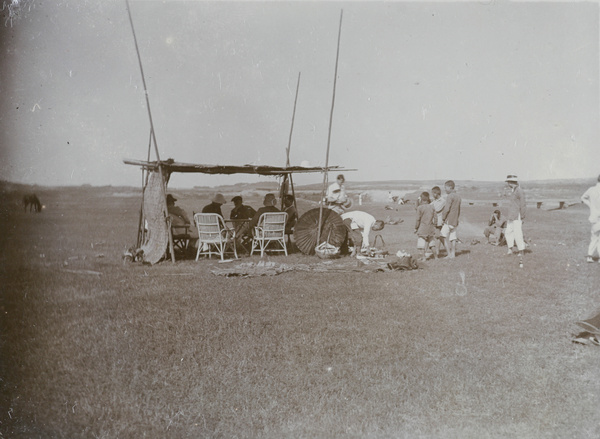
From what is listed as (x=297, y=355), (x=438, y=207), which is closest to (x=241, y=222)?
(x=438, y=207)

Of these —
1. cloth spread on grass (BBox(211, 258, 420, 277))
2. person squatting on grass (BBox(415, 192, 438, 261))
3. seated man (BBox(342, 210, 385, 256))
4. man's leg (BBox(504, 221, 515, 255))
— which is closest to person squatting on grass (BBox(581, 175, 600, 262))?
man's leg (BBox(504, 221, 515, 255))

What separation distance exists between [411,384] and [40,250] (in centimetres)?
978

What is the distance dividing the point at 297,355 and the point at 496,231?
9911 mm

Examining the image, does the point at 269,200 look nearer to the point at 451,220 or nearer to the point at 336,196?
the point at 336,196

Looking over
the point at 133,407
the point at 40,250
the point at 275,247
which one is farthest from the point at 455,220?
the point at 40,250

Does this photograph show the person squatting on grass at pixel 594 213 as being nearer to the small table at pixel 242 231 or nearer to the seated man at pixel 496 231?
the seated man at pixel 496 231

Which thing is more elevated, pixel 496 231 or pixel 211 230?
pixel 496 231

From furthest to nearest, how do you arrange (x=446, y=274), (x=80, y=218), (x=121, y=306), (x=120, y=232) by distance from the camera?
(x=80, y=218)
(x=120, y=232)
(x=446, y=274)
(x=121, y=306)

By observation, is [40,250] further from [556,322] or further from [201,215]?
[556,322]

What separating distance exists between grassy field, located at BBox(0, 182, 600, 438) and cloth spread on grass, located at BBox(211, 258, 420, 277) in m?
0.26

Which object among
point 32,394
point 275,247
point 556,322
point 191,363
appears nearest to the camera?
point 32,394

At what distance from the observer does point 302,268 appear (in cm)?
911

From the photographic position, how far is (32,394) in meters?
4.18

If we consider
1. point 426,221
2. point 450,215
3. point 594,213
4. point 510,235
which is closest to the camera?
point 594,213
